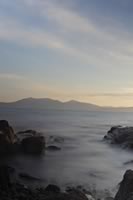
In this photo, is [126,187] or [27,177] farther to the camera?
[27,177]

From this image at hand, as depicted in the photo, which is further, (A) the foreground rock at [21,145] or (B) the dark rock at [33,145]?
(B) the dark rock at [33,145]

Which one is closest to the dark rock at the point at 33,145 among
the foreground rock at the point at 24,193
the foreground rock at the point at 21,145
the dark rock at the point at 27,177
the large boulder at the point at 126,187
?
the foreground rock at the point at 21,145

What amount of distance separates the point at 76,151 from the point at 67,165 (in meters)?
10.9

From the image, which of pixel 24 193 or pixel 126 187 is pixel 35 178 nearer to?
pixel 24 193

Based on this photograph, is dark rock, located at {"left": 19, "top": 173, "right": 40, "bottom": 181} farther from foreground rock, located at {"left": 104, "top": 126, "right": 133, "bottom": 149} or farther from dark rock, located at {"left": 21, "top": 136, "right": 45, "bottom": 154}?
foreground rock, located at {"left": 104, "top": 126, "right": 133, "bottom": 149}

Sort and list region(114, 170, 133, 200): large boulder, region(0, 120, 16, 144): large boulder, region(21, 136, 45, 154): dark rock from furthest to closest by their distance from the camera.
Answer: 1. region(0, 120, 16, 144): large boulder
2. region(21, 136, 45, 154): dark rock
3. region(114, 170, 133, 200): large boulder

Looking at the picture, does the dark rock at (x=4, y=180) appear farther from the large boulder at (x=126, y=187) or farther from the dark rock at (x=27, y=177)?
the large boulder at (x=126, y=187)

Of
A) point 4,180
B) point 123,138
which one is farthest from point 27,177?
point 123,138

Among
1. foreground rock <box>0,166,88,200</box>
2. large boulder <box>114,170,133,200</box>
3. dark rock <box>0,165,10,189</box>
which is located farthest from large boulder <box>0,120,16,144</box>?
large boulder <box>114,170,133,200</box>

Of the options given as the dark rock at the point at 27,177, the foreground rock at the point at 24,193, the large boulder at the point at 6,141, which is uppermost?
the large boulder at the point at 6,141

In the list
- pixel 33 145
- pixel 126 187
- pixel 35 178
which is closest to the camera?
pixel 126 187

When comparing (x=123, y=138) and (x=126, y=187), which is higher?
(x=126, y=187)

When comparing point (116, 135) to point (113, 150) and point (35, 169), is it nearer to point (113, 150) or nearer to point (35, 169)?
point (113, 150)

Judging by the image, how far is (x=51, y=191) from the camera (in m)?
21.0
